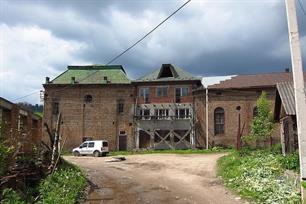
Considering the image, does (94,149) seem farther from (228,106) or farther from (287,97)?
(287,97)

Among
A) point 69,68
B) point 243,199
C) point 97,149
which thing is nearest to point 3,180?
point 243,199

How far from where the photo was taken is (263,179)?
14.8 meters

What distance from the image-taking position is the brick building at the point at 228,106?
42.4 metres

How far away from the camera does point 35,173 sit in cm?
1385

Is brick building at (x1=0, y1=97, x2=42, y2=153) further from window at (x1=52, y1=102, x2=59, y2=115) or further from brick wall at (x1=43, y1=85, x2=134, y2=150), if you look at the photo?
window at (x1=52, y1=102, x2=59, y2=115)

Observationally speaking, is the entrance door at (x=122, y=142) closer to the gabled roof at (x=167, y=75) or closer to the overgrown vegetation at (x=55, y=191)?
the gabled roof at (x=167, y=75)

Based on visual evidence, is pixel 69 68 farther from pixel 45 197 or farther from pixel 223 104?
pixel 45 197

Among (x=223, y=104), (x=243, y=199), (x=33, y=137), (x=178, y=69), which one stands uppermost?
(x=178, y=69)

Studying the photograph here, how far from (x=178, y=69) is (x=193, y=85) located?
10.9ft

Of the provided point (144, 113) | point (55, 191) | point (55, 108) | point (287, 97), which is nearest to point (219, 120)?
point (144, 113)

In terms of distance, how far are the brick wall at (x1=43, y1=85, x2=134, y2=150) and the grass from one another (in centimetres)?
2607

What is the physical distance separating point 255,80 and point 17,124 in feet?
109

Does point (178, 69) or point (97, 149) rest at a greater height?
point (178, 69)

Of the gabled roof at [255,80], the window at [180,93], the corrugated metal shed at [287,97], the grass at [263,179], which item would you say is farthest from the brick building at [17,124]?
the gabled roof at [255,80]
